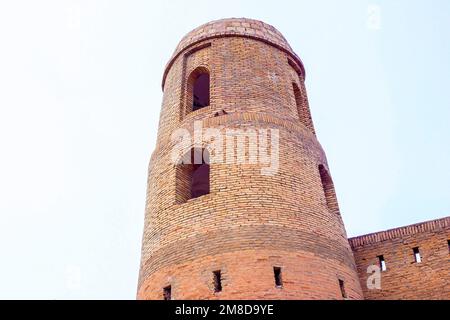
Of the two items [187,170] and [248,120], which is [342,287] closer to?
[248,120]

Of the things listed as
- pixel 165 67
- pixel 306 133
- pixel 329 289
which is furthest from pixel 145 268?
pixel 165 67

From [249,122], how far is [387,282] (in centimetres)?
411

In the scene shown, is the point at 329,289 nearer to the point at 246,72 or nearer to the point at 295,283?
the point at 295,283

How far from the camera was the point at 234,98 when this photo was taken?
10148 millimetres

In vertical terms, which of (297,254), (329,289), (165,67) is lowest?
(329,289)

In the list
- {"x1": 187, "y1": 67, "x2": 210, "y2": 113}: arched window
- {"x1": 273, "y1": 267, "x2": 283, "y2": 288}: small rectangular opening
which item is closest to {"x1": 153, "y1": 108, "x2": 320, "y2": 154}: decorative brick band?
{"x1": 187, "y1": 67, "x2": 210, "y2": 113}: arched window

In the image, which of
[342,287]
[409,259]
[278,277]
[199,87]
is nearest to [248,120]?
[278,277]

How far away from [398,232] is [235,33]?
571cm

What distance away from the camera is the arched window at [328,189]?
9.99m

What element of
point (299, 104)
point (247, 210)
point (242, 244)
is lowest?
point (242, 244)

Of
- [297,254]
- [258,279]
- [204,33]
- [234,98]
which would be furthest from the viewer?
[204,33]

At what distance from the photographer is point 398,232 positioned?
33.2 ft

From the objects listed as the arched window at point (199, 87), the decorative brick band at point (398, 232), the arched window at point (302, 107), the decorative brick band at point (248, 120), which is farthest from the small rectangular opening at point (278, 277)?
the arched window at point (199, 87)

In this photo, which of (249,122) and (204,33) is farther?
(204,33)
